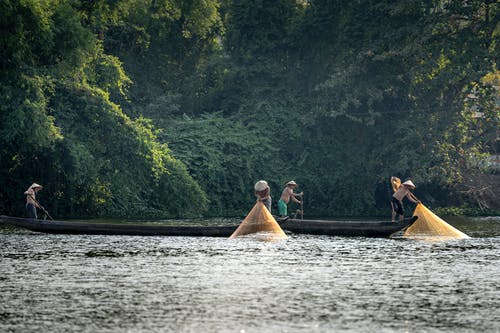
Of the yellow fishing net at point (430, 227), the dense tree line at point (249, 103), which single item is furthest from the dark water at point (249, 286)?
the dense tree line at point (249, 103)

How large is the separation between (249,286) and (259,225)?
1028 centimetres

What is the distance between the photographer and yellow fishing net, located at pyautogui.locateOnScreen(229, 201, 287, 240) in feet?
97.4

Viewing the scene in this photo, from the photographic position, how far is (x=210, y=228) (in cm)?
3055

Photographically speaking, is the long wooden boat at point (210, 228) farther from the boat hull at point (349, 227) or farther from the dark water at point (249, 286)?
the dark water at point (249, 286)

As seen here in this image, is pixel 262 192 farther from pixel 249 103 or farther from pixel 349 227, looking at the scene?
pixel 249 103

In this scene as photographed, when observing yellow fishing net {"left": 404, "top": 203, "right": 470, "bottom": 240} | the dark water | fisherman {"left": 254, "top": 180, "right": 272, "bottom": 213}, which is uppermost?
fisherman {"left": 254, "top": 180, "right": 272, "bottom": 213}

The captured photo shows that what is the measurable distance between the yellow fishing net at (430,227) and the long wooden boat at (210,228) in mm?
606

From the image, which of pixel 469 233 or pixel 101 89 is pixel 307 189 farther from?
pixel 469 233

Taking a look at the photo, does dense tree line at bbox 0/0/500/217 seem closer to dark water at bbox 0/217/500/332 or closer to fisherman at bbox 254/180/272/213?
fisherman at bbox 254/180/272/213

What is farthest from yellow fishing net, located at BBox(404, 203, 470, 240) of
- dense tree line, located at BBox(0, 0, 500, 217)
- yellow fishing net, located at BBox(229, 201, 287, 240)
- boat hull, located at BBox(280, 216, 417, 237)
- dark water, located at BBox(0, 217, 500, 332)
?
dense tree line, located at BBox(0, 0, 500, 217)

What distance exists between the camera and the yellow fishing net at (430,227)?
98.9 feet

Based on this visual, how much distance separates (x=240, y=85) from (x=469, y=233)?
23750 mm

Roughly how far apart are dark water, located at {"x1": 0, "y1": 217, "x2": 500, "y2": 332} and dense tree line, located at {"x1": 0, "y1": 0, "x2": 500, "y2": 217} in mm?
12322

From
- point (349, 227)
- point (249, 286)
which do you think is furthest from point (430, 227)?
point (249, 286)
